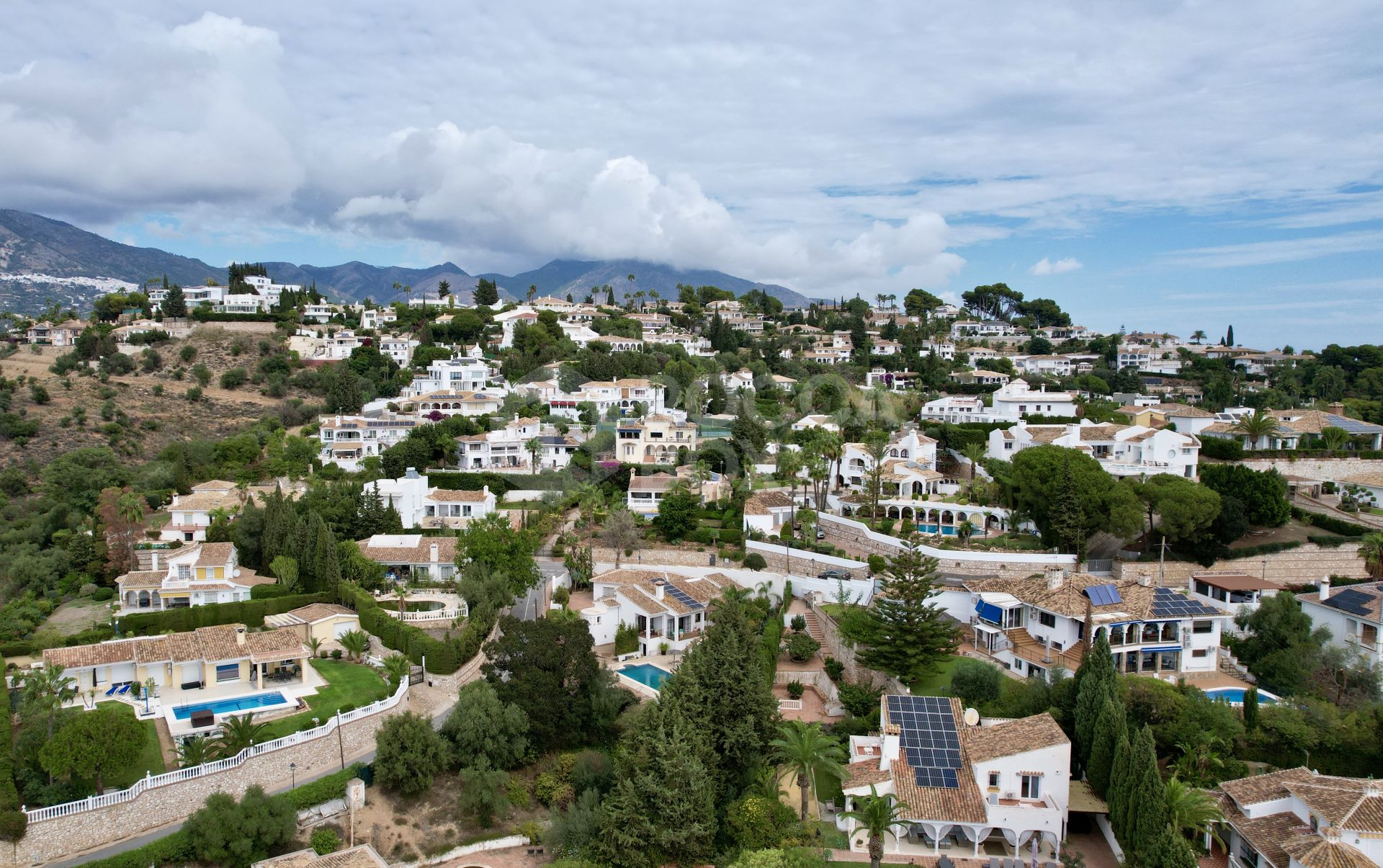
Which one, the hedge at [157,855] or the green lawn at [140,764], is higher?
the green lawn at [140,764]

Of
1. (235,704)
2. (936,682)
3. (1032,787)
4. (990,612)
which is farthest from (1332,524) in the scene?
(235,704)

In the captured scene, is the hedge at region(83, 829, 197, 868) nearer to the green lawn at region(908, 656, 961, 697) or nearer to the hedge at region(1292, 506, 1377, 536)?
the green lawn at region(908, 656, 961, 697)

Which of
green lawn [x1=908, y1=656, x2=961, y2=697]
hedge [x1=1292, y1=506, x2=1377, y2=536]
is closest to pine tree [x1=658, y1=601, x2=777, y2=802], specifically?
green lawn [x1=908, y1=656, x2=961, y2=697]

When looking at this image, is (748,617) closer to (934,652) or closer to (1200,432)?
(934,652)

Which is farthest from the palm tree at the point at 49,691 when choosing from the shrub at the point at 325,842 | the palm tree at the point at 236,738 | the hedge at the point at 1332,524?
the hedge at the point at 1332,524

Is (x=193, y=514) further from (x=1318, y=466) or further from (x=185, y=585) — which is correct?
(x=1318, y=466)

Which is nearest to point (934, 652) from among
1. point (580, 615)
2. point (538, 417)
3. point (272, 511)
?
point (580, 615)

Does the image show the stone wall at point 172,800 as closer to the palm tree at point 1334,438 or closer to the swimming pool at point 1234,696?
the swimming pool at point 1234,696
